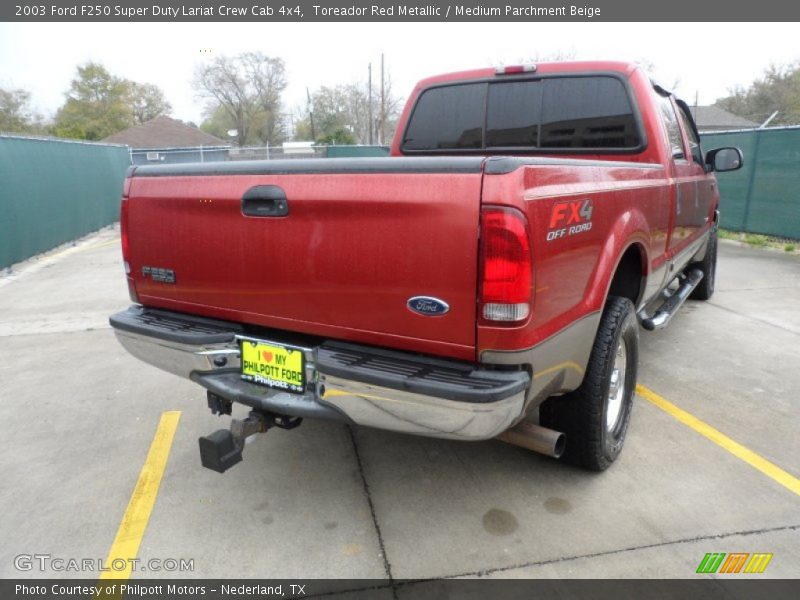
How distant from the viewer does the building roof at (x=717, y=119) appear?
5184 centimetres

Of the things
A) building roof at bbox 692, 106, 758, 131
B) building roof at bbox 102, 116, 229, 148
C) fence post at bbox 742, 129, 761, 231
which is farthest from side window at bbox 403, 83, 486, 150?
building roof at bbox 692, 106, 758, 131

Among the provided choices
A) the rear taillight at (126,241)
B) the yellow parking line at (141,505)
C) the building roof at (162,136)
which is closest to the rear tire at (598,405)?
the yellow parking line at (141,505)

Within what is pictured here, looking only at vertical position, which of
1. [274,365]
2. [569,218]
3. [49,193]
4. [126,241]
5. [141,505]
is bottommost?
[141,505]

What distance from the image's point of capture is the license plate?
2.46m

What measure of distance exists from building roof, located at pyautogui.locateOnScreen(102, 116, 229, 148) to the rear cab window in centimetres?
4636

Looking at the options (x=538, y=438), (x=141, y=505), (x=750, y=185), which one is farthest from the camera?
(x=750, y=185)

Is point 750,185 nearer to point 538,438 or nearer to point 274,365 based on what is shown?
point 538,438

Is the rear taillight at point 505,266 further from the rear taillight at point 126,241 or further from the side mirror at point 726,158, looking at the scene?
the side mirror at point 726,158

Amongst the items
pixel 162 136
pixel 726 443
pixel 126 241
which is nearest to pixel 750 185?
Result: pixel 726 443

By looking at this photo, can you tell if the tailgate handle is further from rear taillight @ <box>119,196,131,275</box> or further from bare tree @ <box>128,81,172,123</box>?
bare tree @ <box>128,81,172,123</box>

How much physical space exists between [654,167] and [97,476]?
3.59m

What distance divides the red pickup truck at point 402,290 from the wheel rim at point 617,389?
0.01 meters

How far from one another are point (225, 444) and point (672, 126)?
3.62m

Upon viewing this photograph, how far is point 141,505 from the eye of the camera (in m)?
2.90
